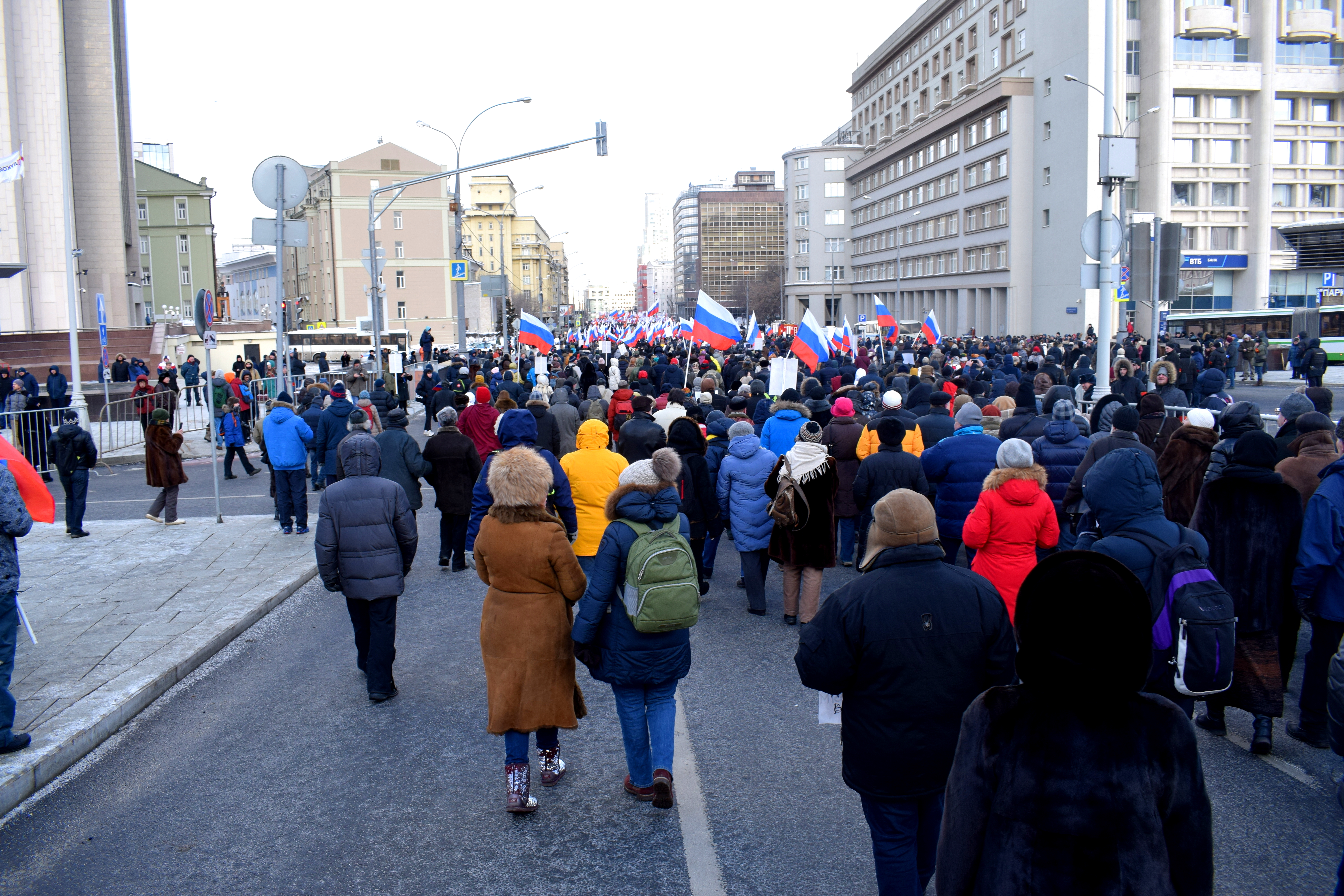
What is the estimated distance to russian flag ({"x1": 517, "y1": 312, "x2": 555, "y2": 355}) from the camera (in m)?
24.2

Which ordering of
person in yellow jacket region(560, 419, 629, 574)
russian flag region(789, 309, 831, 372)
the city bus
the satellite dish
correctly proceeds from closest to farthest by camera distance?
person in yellow jacket region(560, 419, 629, 574) → the satellite dish → russian flag region(789, 309, 831, 372) → the city bus

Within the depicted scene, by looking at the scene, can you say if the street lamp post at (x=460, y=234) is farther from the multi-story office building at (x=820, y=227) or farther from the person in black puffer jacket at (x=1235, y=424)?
the multi-story office building at (x=820, y=227)

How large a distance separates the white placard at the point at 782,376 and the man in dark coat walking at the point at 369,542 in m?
9.24

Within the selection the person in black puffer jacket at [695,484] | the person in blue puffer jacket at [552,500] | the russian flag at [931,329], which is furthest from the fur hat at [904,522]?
the russian flag at [931,329]

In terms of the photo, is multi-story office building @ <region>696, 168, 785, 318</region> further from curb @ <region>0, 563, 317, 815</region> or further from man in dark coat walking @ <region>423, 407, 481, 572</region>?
curb @ <region>0, 563, 317, 815</region>

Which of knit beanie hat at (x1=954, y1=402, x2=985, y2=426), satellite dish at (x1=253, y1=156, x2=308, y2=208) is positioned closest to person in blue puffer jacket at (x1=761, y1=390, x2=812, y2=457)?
knit beanie hat at (x1=954, y1=402, x2=985, y2=426)

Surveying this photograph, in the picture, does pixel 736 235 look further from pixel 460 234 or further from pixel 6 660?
pixel 6 660

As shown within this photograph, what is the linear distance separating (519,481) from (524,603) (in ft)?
1.99

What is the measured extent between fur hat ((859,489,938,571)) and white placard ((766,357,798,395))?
11.6 meters

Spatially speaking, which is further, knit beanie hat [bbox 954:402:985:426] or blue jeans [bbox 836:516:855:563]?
blue jeans [bbox 836:516:855:563]

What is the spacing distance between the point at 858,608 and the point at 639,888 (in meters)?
1.74

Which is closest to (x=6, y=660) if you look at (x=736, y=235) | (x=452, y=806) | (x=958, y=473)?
(x=452, y=806)

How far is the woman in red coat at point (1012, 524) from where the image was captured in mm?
6238

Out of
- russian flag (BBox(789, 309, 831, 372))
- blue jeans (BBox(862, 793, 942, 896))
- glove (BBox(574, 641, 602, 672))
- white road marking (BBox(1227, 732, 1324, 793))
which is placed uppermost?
russian flag (BBox(789, 309, 831, 372))
